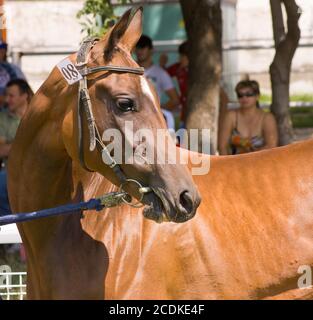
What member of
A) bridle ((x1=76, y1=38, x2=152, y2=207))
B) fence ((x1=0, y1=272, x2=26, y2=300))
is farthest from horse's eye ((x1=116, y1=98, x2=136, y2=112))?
fence ((x1=0, y1=272, x2=26, y2=300))

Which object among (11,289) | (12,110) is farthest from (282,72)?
Result: (11,289)

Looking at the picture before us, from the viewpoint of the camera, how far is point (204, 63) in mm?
8453

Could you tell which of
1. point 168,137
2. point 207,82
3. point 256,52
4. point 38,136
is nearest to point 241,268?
point 168,137

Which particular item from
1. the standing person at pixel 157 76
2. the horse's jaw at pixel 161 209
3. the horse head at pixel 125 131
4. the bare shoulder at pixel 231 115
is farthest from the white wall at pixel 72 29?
the horse's jaw at pixel 161 209

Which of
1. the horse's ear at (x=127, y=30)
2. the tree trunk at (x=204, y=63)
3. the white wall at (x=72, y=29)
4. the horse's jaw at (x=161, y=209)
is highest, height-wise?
the white wall at (x=72, y=29)

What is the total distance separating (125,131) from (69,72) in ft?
1.32

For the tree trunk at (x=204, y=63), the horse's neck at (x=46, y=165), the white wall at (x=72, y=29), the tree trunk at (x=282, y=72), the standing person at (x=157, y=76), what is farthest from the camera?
the white wall at (x=72, y=29)

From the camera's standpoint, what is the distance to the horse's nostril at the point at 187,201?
347 centimetres

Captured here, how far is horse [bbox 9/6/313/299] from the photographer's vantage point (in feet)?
12.4

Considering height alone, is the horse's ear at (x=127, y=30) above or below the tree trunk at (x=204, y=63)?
below

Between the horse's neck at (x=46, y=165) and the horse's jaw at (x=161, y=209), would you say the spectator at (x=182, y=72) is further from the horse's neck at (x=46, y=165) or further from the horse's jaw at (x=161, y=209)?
the horse's jaw at (x=161, y=209)

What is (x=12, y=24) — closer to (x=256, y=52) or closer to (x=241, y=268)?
(x=256, y=52)

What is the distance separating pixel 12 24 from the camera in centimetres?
1669
